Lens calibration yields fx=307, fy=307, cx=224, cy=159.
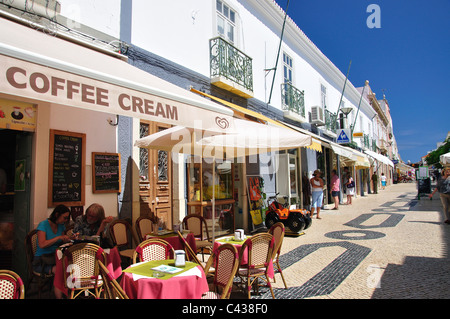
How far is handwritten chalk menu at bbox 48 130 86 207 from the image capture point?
475cm

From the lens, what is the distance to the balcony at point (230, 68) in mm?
7973

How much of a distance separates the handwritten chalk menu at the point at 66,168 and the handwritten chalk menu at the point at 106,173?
0.21 metres

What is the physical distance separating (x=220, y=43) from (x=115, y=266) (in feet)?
20.2

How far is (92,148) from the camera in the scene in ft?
17.4

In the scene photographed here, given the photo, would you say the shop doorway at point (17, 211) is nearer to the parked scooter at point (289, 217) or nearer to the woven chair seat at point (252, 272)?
the woven chair seat at point (252, 272)

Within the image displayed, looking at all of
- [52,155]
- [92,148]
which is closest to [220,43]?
[92,148]

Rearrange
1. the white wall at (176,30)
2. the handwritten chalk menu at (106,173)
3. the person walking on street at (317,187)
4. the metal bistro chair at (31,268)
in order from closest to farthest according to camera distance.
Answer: the metal bistro chair at (31,268) → the handwritten chalk menu at (106,173) → the white wall at (176,30) → the person walking on street at (317,187)

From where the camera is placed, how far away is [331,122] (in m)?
17.4

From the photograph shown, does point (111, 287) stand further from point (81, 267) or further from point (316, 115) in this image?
point (316, 115)

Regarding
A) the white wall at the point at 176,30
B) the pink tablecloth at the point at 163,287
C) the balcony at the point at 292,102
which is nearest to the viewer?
the pink tablecloth at the point at 163,287

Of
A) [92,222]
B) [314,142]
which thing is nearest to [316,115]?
[314,142]

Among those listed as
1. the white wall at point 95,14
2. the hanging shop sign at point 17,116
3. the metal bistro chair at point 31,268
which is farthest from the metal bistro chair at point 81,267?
the white wall at point 95,14

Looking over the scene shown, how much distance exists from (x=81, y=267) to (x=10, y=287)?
1153 millimetres
